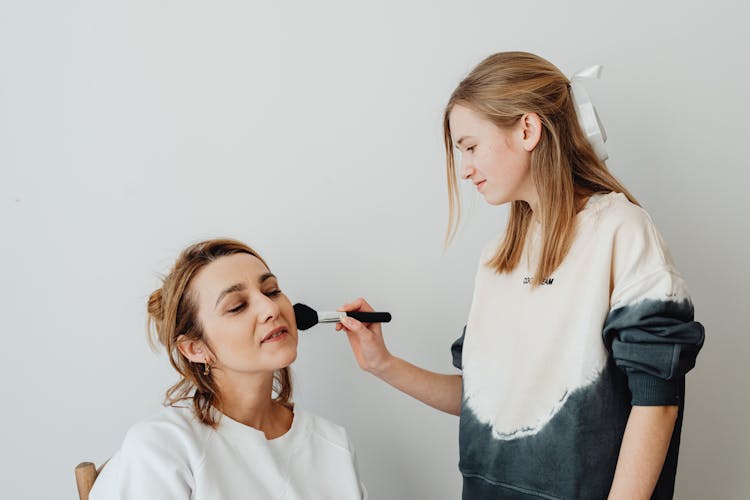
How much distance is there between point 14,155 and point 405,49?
2.51 ft

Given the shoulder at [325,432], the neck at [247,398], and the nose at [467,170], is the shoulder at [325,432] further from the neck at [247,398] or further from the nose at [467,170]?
the nose at [467,170]

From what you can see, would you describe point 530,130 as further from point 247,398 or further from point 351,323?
point 247,398

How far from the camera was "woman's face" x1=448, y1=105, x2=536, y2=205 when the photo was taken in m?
1.10

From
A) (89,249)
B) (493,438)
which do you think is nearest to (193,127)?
(89,249)

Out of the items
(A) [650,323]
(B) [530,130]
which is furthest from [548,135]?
(A) [650,323]

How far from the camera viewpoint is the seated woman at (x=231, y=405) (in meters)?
1.08

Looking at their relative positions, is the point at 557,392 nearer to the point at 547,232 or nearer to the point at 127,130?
the point at 547,232

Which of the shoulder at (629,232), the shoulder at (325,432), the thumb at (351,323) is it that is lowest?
the shoulder at (325,432)

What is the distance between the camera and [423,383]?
1.30 m

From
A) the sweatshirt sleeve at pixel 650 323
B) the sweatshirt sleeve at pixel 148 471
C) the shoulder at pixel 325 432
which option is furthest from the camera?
the shoulder at pixel 325 432

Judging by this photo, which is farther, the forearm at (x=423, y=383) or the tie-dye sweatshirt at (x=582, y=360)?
the forearm at (x=423, y=383)

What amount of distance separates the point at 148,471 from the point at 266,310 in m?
0.30

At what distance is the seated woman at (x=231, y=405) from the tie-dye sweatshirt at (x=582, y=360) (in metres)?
0.28

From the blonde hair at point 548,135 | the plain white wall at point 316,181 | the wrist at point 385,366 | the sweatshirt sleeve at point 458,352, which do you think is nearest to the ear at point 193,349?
the plain white wall at point 316,181
